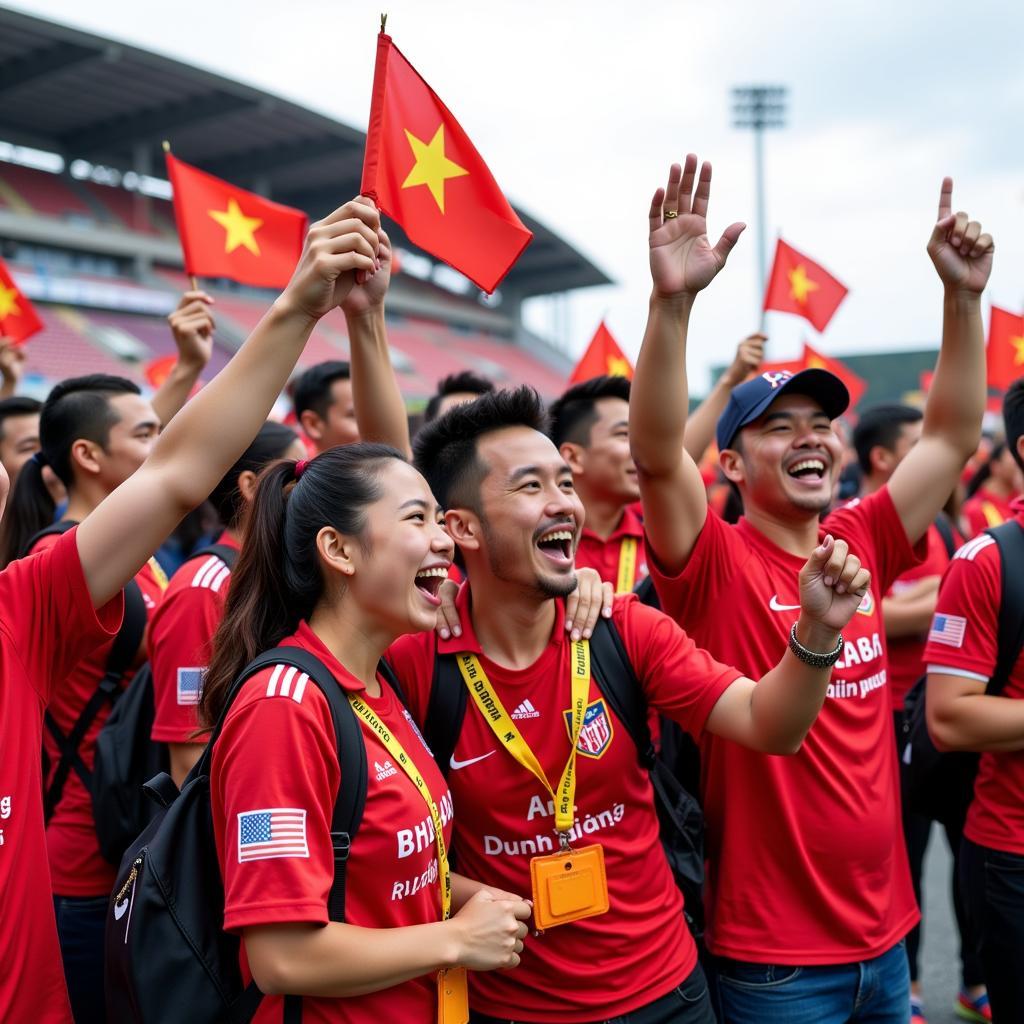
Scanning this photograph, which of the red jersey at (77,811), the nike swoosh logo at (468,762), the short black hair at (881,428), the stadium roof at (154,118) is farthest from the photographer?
the stadium roof at (154,118)

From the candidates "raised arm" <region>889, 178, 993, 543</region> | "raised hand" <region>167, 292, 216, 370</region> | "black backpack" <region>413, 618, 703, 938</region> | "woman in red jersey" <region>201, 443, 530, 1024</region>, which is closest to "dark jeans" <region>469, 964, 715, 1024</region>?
"black backpack" <region>413, 618, 703, 938</region>

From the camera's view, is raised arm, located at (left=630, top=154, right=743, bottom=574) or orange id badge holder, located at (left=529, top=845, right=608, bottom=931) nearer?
orange id badge holder, located at (left=529, top=845, right=608, bottom=931)

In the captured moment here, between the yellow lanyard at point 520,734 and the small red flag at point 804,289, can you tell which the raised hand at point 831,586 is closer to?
the yellow lanyard at point 520,734

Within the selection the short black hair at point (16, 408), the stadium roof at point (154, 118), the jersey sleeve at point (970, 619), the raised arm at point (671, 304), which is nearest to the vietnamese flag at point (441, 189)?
the raised arm at point (671, 304)

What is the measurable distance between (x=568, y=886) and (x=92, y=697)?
155cm

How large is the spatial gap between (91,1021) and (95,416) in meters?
1.78

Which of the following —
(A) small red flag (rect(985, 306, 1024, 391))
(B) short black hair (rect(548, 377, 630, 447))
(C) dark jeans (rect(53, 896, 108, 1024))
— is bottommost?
(C) dark jeans (rect(53, 896, 108, 1024))

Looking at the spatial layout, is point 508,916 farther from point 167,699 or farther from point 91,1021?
point 91,1021

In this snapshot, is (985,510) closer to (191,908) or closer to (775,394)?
(775,394)

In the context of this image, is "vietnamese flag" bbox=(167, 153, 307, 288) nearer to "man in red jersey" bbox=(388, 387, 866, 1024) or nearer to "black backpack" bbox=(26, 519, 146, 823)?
"black backpack" bbox=(26, 519, 146, 823)

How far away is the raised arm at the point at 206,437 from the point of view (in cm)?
195

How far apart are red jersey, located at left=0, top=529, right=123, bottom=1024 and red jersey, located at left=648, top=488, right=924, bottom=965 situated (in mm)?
1423

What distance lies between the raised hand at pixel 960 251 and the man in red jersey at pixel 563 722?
1230 mm

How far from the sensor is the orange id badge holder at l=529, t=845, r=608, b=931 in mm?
2156
